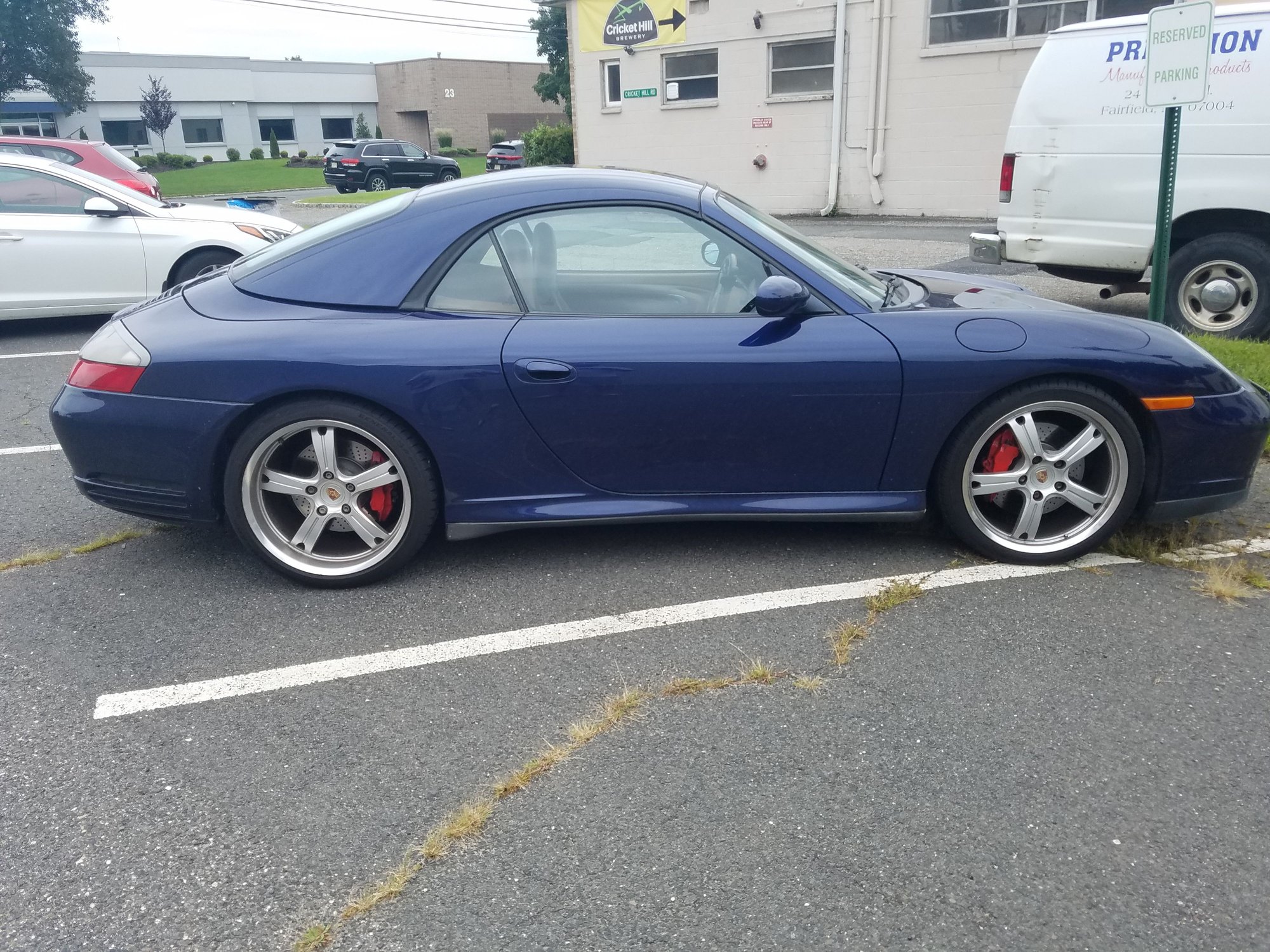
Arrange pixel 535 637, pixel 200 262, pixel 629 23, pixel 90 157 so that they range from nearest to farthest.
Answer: pixel 535 637 → pixel 200 262 → pixel 90 157 → pixel 629 23

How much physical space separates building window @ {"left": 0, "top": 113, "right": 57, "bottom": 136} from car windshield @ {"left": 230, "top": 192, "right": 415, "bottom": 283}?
59.1 metres

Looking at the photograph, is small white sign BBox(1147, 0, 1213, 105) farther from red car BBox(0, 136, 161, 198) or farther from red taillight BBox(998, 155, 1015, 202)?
red car BBox(0, 136, 161, 198)

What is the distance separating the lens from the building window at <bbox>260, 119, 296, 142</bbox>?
67.8m

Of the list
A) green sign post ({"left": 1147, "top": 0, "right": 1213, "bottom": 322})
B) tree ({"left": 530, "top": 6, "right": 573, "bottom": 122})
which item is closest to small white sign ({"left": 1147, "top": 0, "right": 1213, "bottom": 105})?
green sign post ({"left": 1147, "top": 0, "right": 1213, "bottom": 322})

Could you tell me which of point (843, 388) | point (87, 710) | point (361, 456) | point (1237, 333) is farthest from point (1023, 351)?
point (1237, 333)

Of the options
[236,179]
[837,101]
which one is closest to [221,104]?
[236,179]

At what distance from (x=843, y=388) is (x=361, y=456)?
1684 millimetres

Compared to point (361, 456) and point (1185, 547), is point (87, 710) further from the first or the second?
point (1185, 547)

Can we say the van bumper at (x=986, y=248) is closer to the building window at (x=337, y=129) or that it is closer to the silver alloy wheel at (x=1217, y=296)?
the silver alloy wheel at (x=1217, y=296)

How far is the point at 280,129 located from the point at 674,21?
55887 millimetres

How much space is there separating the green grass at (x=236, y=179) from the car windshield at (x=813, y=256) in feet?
101

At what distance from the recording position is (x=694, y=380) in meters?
3.61

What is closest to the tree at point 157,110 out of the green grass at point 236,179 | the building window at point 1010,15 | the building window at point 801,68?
the green grass at point 236,179

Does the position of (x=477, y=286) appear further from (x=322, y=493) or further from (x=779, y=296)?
(x=779, y=296)
